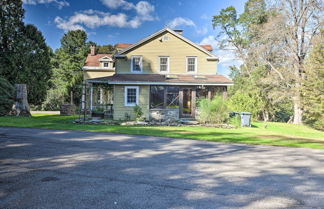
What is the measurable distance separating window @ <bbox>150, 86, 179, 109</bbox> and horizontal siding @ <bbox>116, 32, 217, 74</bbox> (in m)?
2.16

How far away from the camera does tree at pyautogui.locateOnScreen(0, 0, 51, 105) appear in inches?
861

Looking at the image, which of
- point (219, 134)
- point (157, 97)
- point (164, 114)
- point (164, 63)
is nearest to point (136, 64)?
point (164, 63)

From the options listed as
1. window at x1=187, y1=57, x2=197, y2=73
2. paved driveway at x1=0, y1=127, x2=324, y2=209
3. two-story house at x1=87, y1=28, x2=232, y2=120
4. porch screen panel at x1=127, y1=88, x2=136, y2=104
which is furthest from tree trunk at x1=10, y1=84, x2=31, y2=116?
window at x1=187, y1=57, x2=197, y2=73

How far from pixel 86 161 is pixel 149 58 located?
1481 cm

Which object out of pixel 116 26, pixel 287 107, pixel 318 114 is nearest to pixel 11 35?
pixel 116 26

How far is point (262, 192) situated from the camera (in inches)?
147

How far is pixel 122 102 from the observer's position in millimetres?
16906

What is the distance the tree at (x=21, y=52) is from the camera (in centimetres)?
2186

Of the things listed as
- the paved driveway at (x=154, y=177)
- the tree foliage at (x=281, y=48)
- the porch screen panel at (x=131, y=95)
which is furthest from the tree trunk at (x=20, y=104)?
the tree foliage at (x=281, y=48)

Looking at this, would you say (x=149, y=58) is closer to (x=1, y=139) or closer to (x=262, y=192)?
(x=1, y=139)

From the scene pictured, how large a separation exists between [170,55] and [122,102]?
6352mm

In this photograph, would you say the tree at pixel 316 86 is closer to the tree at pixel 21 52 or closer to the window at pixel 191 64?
the window at pixel 191 64

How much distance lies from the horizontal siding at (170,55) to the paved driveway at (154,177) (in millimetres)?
12657

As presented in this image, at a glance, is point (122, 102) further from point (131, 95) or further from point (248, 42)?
point (248, 42)
